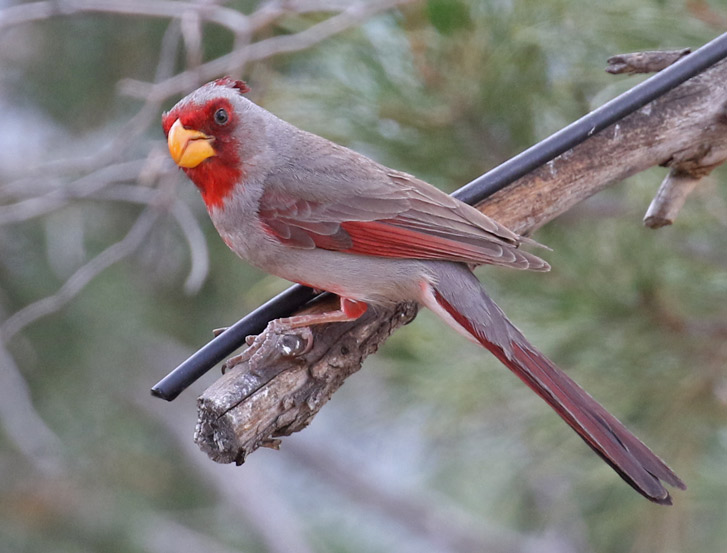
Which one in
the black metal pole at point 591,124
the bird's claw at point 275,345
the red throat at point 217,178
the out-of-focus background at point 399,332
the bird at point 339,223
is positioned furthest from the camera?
the out-of-focus background at point 399,332

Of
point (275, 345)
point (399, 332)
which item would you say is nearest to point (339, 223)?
point (275, 345)

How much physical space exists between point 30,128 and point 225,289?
53.8 inches

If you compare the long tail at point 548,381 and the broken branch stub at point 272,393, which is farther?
the long tail at point 548,381

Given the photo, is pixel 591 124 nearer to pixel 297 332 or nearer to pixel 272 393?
Result: pixel 297 332

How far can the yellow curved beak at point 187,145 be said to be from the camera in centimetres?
263

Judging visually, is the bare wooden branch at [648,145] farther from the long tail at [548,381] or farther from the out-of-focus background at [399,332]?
the out-of-focus background at [399,332]

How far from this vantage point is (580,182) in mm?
2535

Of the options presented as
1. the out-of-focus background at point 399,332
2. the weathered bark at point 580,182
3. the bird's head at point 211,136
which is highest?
the bird's head at point 211,136

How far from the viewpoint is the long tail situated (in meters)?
2.16

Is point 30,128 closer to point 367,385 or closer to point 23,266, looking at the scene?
point 23,266

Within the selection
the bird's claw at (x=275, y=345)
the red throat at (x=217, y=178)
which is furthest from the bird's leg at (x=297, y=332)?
the red throat at (x=217, y=178)

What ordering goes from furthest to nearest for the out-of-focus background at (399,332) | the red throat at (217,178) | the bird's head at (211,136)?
the out-of-focus background at (399,332) → the red throat at (217,178) → the bird's head at (211,136)

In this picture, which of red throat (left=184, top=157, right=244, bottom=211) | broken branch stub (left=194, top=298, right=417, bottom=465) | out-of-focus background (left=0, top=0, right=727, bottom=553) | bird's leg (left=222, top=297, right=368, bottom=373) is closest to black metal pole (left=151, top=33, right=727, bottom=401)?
bird's leg (left=222, top=297, right=368, bottom=373)

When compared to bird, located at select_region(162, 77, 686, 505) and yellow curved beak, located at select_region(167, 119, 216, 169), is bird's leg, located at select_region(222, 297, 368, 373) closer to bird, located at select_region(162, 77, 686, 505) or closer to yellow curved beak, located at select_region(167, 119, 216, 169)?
bird, located at select_region(162, 77, 686, 505)
